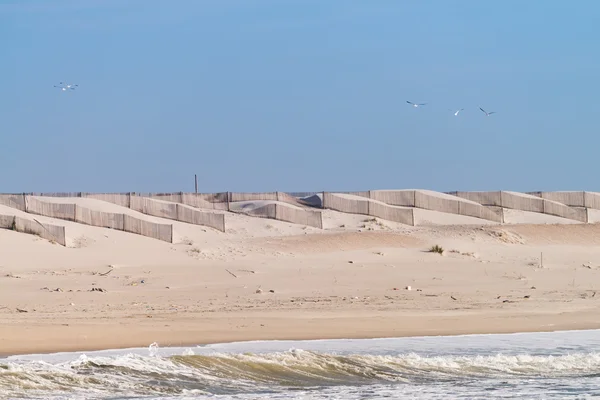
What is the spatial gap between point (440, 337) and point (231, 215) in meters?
15.3

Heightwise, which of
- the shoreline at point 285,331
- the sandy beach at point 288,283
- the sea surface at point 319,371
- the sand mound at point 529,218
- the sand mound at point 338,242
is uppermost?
the sand mound at point 529,218

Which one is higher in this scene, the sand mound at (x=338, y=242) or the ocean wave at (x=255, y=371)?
the sand mound at (x=338, y=242)

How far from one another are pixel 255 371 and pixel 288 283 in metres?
7.35

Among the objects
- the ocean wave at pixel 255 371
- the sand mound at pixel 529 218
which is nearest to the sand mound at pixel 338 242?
the sand mound at pixel 529 218

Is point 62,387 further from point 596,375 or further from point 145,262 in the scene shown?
point 145,262

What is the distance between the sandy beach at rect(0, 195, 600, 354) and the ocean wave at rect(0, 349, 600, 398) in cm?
116

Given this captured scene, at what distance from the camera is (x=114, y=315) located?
14742 millimetres

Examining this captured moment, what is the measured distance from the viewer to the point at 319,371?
1121 cm

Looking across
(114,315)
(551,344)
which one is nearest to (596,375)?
(551,344)

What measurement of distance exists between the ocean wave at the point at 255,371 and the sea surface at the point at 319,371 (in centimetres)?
1

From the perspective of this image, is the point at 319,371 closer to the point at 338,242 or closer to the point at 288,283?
the point at 288,283

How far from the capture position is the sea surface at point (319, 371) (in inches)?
401

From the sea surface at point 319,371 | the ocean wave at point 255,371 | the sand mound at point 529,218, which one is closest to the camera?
the sea surface at point 319,371

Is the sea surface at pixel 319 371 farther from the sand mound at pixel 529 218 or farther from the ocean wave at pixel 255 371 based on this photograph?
the sand mound at pixel 529 218
